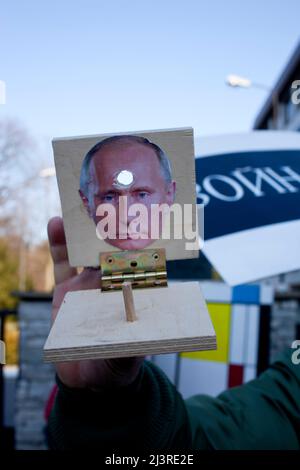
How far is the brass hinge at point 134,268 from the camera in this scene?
61cm

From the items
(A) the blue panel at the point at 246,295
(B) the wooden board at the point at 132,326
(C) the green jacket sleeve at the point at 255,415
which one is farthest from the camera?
(A) the blue panel at the point at 246,295

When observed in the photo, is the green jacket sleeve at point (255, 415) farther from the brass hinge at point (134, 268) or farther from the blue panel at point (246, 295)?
the blue panel at point (246, 295)

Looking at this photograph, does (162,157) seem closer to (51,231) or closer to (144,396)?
(51,231)

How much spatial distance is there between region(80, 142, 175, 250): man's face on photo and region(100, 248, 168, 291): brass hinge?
0.01 m

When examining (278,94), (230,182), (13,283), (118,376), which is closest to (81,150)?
(118,376)

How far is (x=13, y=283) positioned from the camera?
12156mm

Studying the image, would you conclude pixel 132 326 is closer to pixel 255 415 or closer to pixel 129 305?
pixel 129 305

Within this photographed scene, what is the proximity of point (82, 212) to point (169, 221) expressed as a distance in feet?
0.34

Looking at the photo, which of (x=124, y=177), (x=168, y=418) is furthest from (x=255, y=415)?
(x=124, y=177)

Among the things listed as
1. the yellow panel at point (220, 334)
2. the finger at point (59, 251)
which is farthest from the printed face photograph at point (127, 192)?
the yellow panel at point (220, 334)

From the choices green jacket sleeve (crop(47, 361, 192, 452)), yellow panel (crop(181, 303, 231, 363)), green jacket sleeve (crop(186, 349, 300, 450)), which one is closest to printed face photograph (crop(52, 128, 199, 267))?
green jacket sleeve (crop(47, 361, 192, 452))

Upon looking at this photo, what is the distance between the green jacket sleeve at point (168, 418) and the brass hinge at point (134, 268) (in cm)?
29

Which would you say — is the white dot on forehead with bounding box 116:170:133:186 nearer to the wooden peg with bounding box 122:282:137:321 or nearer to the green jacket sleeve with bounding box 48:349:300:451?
the wooden peg with bounding box 122:282:137:321

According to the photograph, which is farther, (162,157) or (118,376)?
(118,376)
